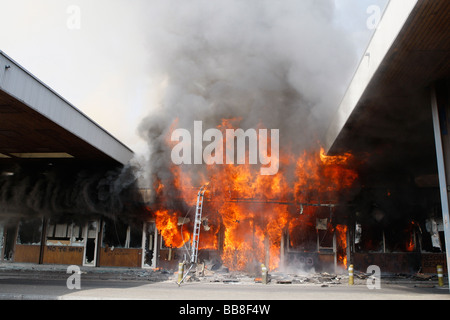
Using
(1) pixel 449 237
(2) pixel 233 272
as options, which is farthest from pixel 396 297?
(2) pixel 233 272

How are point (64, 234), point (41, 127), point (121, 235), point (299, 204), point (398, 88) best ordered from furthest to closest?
point (64, 234) → point (121, 235) → point (299, 204) → point (41, 127) → point (398, 88)

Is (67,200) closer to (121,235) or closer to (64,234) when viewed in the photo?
(64,234)

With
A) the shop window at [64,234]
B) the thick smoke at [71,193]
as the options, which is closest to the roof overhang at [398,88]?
the thick smoke at [71,193]

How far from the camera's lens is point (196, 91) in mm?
16062

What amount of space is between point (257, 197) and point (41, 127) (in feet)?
28.8

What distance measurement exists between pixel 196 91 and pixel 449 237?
11.5 metres

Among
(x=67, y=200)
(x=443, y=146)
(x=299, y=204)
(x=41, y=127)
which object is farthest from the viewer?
(x=67, y=200)

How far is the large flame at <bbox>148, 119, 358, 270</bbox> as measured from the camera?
14656mm

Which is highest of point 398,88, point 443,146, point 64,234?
point 398,88

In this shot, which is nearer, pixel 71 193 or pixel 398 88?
pixel 398 88

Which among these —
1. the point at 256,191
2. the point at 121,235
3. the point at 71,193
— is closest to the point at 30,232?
the point at 71,193

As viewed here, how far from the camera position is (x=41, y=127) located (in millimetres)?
12141

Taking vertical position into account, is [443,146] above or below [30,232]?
above
